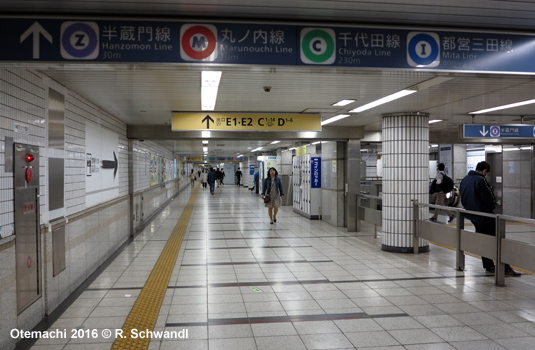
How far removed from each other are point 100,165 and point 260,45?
15.8 ft

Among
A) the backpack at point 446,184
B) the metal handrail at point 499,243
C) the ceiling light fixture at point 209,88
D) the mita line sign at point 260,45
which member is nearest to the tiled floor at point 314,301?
the metal handrail at point 499,243

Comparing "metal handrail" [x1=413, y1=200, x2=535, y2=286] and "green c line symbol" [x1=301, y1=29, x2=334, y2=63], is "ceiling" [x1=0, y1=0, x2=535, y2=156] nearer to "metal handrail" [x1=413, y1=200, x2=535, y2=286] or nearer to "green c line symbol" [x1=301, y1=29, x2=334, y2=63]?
"green c line symbol" [x1=301, y1=29, x2=334, y2=63]

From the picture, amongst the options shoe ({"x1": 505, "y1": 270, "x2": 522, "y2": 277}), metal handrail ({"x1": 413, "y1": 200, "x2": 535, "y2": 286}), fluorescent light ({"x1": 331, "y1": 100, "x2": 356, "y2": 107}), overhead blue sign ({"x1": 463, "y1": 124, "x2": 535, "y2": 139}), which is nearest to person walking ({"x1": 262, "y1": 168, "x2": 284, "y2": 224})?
fluorescent light ({"x1": 331, "y1": 100, "x2": 356, "y2": 107})

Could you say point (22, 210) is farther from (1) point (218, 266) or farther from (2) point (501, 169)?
(2) point (501, 169)

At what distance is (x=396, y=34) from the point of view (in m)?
2.92

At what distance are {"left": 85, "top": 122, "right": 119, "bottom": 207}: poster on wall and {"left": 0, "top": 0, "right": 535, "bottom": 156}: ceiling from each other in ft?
1.68

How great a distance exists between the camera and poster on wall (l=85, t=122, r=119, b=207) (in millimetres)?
5918

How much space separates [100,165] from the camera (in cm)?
654

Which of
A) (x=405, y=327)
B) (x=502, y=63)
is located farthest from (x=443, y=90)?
(x=405, y=327)

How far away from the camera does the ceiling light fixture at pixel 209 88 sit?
4.44m

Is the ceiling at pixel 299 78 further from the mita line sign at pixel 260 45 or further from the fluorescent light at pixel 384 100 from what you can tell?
the fluorescent light at pixel 384 100

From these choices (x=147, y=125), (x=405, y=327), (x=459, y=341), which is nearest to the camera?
(x=459, y=341)

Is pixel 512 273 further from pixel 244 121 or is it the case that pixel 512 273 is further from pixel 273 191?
pixel 273 191

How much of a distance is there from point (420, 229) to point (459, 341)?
3806mm
